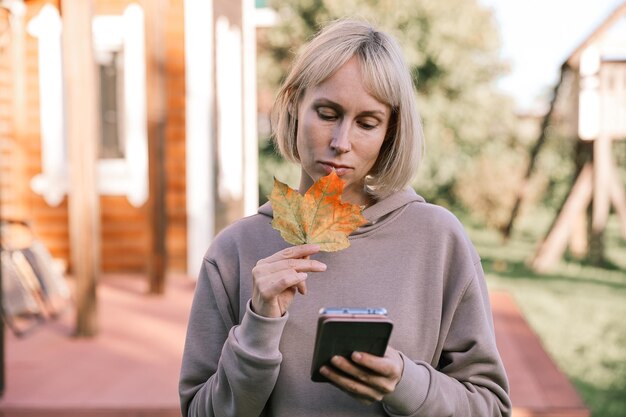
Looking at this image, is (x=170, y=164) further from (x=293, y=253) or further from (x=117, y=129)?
(x=293, y=253)

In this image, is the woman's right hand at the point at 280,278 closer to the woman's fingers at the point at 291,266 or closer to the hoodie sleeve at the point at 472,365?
the woman's fingers at the point at 291,266

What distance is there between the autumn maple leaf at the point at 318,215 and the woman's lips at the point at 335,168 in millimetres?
65

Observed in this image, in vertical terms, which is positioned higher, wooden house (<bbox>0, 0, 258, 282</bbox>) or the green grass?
wooden house (<bbox>0, 0, 258, 282</bbox>)

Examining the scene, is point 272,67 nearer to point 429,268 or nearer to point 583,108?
point 583,108

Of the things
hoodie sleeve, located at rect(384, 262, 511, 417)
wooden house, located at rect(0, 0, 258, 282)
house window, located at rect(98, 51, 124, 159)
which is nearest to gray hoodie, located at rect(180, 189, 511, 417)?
hoodie sleeve, located at rect(384, 262, 511, 417)

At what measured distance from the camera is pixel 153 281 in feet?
22.2

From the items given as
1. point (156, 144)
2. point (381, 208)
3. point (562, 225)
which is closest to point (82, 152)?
point (156, 144)

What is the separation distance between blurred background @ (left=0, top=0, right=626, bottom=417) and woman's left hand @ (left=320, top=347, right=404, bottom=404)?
305 cm

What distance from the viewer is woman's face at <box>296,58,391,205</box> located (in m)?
1.47

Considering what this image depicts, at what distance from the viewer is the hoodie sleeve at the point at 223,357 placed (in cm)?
136

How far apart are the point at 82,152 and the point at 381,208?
3993mm

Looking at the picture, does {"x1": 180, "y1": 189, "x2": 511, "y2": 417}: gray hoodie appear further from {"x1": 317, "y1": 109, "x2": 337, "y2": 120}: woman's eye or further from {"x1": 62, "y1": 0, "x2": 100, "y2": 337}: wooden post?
{"x1": 62, "y1": 0, "x2": 100, "y2": 337}: wooden post

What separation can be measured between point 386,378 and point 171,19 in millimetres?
7043

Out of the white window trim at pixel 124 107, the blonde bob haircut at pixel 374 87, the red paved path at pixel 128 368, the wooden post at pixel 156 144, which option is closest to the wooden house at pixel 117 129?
the white window trim at pixel 124 107
